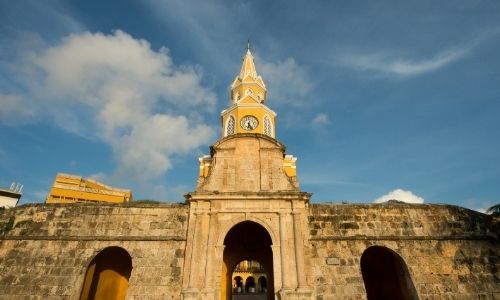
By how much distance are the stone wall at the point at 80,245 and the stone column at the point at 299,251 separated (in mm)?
4340

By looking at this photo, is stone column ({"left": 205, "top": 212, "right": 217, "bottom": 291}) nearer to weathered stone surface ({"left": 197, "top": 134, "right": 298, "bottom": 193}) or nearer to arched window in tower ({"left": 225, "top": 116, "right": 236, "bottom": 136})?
weathered stone surface ({"left": 197, "top": 134, "right": 298, "bottom": 193})

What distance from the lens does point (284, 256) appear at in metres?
11.2

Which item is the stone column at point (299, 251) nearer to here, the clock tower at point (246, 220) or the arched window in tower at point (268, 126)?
the clock tower at point (246, 220)

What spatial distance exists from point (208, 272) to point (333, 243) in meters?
4.91

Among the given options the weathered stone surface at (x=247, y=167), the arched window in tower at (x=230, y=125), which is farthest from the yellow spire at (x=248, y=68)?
the weathered stone surface at (x=247, y=167)

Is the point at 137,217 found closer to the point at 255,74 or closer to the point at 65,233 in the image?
the point at 65,233

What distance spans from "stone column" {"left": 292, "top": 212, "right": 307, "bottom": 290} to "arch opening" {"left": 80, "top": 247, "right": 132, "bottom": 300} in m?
7.09

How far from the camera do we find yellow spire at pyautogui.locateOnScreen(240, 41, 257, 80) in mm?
34156

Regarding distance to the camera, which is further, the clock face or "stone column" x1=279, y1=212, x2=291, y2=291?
the clock face

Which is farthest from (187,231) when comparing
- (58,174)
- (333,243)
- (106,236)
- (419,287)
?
(58,174)

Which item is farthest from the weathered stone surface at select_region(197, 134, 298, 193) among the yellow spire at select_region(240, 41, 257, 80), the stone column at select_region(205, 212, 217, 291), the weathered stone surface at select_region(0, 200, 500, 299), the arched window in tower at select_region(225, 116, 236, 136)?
the yellow spire at select_region(240, 41, 257, 80)

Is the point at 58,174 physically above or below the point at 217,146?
above

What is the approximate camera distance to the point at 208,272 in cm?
1098

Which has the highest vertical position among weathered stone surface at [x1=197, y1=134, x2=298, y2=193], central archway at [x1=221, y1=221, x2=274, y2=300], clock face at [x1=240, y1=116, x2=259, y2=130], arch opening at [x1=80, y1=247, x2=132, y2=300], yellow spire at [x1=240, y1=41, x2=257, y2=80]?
yellow spire at [x1=240, y1=41, x2=257, y2=80]
